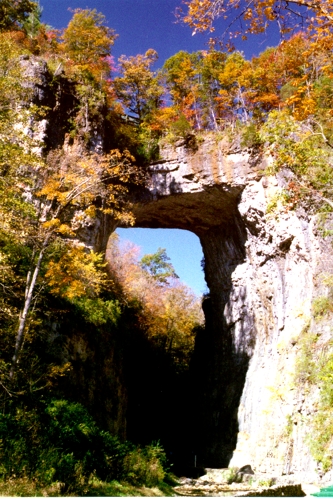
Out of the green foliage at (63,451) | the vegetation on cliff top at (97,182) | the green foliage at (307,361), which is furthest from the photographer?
the green foliage at (307,361)

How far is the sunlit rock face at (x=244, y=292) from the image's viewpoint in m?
14.3

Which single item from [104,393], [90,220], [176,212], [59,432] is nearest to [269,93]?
[176,212]

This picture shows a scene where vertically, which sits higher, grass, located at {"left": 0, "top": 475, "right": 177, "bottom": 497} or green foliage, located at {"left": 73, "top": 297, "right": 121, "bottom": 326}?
green foliage, located at {"left": 73, "top": 297, "right": 121, "bottom": 326}

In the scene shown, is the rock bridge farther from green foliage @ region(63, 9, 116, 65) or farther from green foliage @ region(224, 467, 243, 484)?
green foliage @ region(63, 9, 116, 65)

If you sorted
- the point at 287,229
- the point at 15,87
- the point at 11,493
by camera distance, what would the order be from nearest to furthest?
the point at 11,493 < the point at 15,87 < the point at 287,229

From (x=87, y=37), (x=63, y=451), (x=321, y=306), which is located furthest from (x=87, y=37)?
(x=63, y=451)

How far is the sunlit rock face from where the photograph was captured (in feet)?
46.9

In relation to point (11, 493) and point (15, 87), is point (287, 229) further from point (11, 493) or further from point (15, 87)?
point (11, 493)

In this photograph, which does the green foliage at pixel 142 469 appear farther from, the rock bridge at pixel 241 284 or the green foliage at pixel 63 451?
the rock bridge at pixel 241 284

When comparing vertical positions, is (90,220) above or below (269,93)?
below

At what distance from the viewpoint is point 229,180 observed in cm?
1798

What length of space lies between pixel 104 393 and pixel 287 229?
31.9 ft

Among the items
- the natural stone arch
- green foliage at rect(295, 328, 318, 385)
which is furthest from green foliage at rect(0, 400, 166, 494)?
the natural stone arch

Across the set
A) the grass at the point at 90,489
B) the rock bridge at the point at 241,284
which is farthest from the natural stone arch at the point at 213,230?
the grass at the point at 90,489
